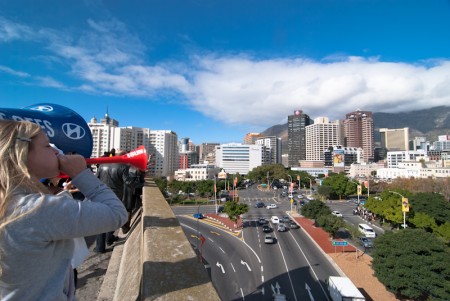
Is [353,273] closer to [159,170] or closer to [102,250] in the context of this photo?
[102,250]

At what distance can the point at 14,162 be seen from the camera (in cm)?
117

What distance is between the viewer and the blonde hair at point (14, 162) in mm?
1127

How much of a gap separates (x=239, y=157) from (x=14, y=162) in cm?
10065

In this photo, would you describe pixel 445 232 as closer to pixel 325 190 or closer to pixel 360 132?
pixel 325 190

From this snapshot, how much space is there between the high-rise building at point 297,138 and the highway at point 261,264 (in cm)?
14238

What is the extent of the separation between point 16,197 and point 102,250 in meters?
3.72

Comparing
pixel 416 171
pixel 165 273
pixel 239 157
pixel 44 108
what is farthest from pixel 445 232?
pixel 239 157

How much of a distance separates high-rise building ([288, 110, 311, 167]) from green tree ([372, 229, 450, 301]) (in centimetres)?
15033

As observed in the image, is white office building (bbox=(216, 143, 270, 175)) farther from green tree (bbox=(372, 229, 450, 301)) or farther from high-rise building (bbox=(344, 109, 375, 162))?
high-rise building (bbox=(344, 109, 375, 162))

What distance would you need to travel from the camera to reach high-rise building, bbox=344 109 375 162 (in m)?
172

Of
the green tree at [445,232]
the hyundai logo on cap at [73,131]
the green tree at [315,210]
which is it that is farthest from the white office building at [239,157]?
the hyundai logo on cap at [73,131]

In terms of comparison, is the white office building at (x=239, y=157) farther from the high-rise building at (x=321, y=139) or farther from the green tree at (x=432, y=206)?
the green tree at (x=432, y=206)

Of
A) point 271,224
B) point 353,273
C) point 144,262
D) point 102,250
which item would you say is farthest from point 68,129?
point 271,224

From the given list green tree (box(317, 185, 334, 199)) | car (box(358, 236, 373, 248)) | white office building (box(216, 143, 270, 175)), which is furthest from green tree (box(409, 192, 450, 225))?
white office building (box(216, 143, 270, 175))
